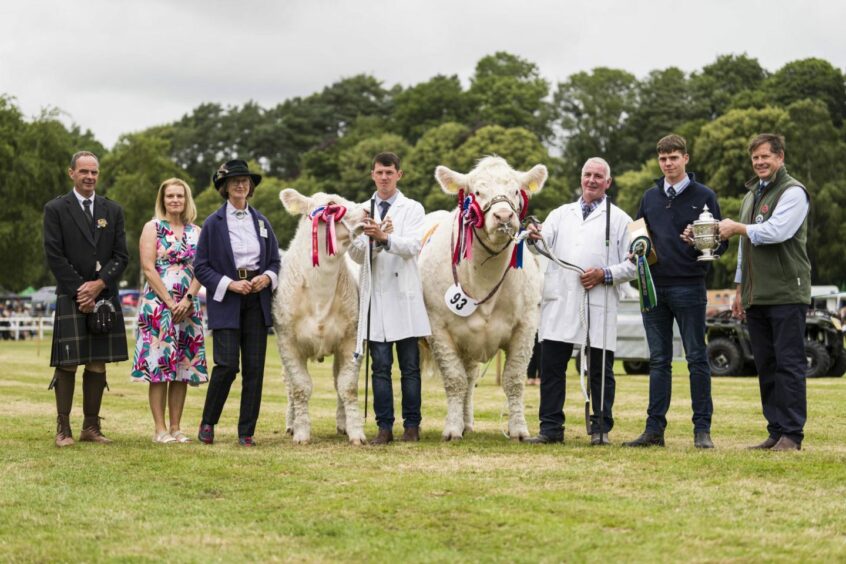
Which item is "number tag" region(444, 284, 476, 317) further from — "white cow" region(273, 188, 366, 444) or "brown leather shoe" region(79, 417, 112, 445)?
"brown leather shoe" region(79, 417, 112, 445)

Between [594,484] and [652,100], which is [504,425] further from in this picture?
[652,100]

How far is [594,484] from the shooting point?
644 centimetres

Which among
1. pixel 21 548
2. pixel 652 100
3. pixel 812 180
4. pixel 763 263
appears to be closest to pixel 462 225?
pixel 763 263

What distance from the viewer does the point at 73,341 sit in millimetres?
8719

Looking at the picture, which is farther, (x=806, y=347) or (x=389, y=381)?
(x=806, y=347)

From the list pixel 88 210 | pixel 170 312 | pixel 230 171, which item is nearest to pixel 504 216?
pixel 230 171

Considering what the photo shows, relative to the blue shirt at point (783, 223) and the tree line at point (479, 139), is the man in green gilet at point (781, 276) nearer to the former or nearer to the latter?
the blue shirt at point (783, 223)

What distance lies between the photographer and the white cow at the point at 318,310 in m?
8.91

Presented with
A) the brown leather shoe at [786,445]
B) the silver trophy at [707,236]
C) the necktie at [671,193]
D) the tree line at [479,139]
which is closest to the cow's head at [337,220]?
the necktie at [671,193]

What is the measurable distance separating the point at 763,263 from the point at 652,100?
7135 centimetres

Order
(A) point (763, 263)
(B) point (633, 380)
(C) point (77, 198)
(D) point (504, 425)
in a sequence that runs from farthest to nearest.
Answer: (B) point (633, 380) < (D) point (504, 425) < (C) point (77, 198) < (A) point (763, 263)

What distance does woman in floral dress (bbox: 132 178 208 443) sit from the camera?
878 cm

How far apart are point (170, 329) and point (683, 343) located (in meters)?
4.37

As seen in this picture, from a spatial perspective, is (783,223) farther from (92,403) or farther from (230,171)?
(92,403)
